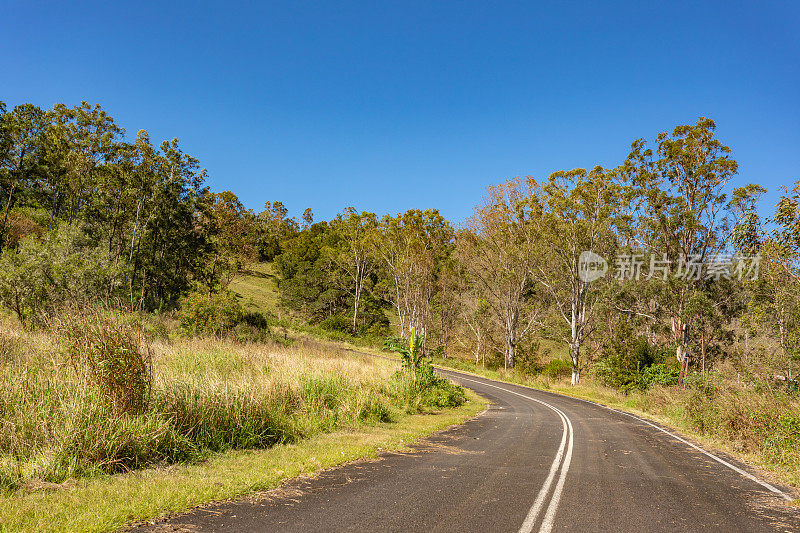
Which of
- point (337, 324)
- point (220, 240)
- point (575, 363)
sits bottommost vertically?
point (337, 324)

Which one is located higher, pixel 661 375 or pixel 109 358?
pixel 109 358

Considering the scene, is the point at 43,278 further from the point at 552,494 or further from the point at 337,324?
the point at 337,324

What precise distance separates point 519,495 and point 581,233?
111 feet

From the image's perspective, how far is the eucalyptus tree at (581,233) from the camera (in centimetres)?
3725

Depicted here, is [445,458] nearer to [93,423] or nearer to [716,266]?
[93,423]

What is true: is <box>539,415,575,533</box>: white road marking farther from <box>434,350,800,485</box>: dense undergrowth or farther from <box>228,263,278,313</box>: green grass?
<box>228,263,278,313</box>: green grass

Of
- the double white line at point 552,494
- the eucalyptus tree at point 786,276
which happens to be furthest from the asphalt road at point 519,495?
the eucalyptus tree at point 786,276

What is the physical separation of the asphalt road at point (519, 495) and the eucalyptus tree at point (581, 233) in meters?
27.3

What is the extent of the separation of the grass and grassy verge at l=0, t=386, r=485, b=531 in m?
0.02

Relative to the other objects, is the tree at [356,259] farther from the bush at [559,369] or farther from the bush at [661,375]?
the bush at [661,375]

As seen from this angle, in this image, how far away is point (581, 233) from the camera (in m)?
37.4

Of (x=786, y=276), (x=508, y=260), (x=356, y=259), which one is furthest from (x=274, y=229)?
(x=786, y=276)

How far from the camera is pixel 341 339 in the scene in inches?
2035

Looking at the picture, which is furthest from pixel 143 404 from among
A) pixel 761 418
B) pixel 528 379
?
pixel 528 379
